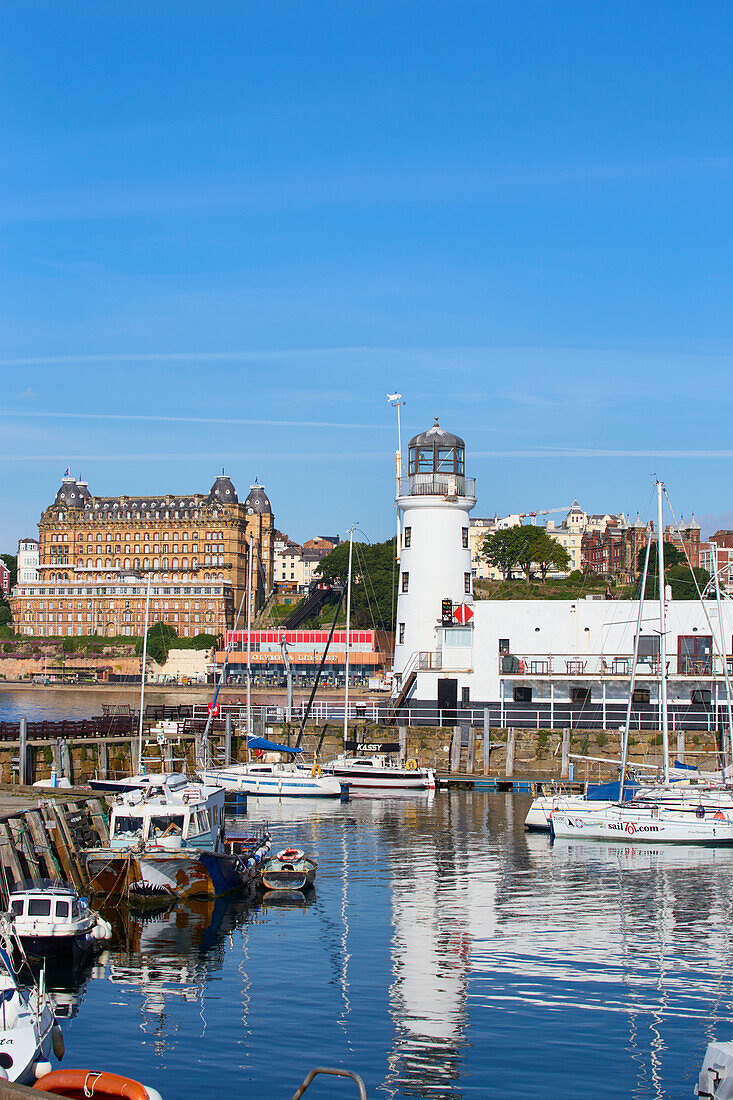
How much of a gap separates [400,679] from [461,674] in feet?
14.4

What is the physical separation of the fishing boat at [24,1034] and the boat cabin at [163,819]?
14.3 meters

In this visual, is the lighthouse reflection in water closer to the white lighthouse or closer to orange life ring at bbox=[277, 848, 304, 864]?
orange life ring at bbox=[277, 848, 304, 864]

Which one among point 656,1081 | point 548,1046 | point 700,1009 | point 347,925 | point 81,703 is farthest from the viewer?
point 81,703

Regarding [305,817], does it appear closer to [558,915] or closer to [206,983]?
[558,915]

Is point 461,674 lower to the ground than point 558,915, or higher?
higher

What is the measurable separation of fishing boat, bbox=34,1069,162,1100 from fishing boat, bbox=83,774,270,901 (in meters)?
16.8

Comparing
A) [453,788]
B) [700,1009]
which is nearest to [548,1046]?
[700,1009]

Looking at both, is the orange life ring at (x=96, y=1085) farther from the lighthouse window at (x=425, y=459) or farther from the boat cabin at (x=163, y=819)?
the lighthouse window at (x=425, y=459)

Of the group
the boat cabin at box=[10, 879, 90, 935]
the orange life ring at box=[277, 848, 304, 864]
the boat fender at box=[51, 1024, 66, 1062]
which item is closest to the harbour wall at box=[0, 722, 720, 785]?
the orange life ring at box=[277, 848, 304, 864]

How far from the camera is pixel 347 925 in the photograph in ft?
111

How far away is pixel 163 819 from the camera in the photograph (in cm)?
3653

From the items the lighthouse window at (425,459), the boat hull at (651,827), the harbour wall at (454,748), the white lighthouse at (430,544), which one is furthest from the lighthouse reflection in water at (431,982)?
the lighthouse window at (425,459)

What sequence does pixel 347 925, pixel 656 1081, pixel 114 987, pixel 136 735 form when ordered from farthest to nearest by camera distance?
pixel 136 735
pixel 347 925
pixel 114 987
pixel 656 1081

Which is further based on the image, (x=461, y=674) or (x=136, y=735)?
(x=461, y=674)
